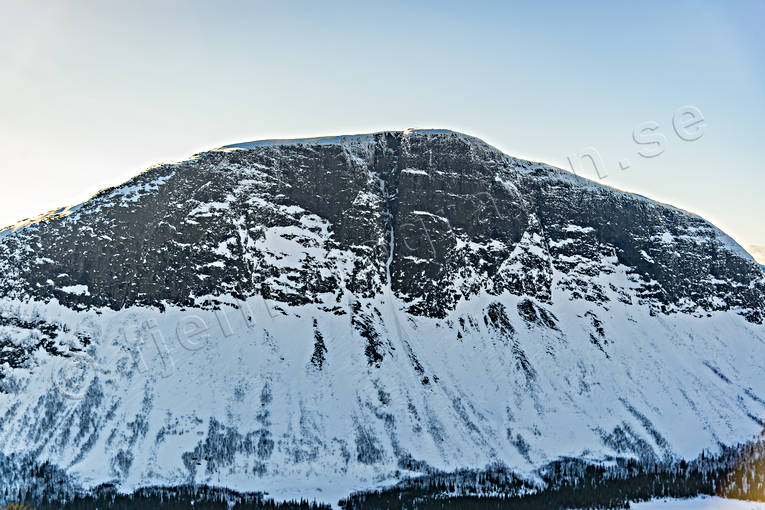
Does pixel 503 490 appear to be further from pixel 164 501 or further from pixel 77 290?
pixel 77 290

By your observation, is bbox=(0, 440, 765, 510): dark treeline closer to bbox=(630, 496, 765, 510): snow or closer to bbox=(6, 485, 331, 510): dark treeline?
bbox=(6, 485, 331, 510): dark treeline

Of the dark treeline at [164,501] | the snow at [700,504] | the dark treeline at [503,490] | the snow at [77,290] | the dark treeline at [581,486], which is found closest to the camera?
the dark treeline at [164,501]

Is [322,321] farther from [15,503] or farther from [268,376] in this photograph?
[15,503]

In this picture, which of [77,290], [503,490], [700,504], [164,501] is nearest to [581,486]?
[503,490]

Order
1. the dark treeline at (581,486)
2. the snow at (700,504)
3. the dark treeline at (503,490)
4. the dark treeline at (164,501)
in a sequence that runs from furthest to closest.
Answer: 1. the snow at (700,504)
2. the dark treeline at (581,486)
3. the dark treeline at (503,490)
4. the dark treeline at (164,501)

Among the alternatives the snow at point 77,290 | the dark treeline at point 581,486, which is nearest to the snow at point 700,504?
the dark treeline at point 581,486

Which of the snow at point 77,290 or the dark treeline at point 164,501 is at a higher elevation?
the snow at point 77,290

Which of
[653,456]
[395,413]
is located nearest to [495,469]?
[395,413]

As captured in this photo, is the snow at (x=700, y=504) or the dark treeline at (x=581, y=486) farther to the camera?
the snow at (x=700, y=504)

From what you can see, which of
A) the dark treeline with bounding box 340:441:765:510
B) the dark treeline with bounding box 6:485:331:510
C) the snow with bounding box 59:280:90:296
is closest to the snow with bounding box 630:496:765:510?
the dark treeline with bounding box 340:441:765:510

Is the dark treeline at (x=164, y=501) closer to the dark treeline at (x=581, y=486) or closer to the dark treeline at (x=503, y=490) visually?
the dark treeline at (x=503, y=490)

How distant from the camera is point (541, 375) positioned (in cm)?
19875

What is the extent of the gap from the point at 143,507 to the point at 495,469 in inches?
2883

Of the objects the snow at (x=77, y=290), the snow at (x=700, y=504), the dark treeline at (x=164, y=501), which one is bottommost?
the snow at (x=700, y=504)
